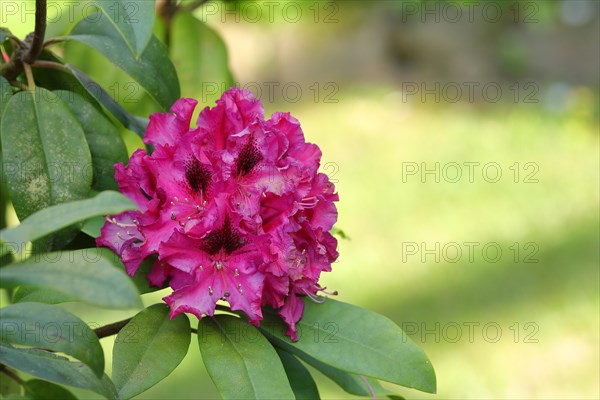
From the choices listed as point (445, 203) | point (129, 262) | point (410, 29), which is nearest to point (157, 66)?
point (129, 262)

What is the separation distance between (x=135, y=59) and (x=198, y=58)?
1.64 ft

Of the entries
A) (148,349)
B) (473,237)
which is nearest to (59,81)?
(148,349)

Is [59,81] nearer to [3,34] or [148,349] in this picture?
[3,34]

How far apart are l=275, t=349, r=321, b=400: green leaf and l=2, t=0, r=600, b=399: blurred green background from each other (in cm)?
48

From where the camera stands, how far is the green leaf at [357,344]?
0.86 metres

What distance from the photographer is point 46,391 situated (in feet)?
3.36

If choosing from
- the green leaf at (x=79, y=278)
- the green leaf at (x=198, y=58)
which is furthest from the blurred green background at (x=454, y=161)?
the green leaf at (x=79, y=278)

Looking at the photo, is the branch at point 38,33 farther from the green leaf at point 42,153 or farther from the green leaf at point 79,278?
the green leaf at point 79,278

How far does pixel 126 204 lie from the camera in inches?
26.1

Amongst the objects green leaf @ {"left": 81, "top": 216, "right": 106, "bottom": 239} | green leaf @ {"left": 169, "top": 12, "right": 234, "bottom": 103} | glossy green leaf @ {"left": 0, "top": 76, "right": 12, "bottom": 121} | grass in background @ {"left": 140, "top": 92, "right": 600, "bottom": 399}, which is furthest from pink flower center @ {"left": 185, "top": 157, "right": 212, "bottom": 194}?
grass in background @ {"left": 140, "top": 92, "right": 600, "bottom": 399}

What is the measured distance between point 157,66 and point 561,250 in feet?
9.75

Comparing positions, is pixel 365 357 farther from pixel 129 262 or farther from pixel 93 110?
pixel 93 110

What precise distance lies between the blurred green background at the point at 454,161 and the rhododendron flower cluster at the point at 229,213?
0.44m

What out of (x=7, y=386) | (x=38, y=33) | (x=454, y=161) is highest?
(x=38, y=33)
